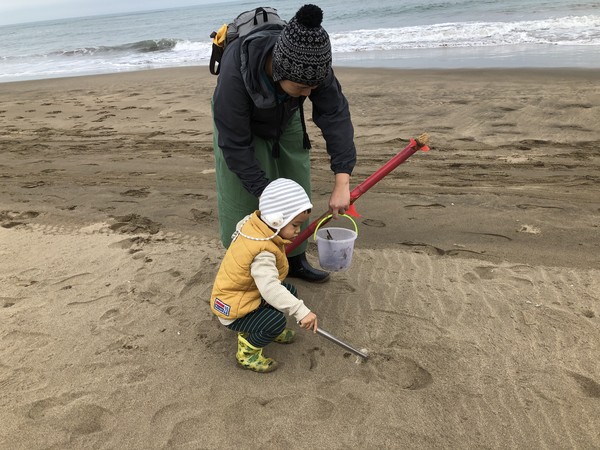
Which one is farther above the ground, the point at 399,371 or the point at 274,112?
the point at 274,112

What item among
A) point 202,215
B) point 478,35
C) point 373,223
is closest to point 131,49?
point 478,35

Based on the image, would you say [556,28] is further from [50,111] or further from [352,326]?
[352,326]

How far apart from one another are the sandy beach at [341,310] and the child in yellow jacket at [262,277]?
0.25 m

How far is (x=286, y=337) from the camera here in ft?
8.29

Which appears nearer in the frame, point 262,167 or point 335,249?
point 262,167

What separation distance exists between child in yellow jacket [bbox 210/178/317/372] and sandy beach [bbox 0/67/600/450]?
25 cm

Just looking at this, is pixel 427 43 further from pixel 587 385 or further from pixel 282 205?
pixel 282 205


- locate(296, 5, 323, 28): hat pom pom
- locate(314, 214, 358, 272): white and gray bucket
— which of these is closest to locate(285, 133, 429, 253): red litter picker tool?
locate(314, 214, 358, 272): white and gray bucket

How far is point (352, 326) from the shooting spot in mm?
2652

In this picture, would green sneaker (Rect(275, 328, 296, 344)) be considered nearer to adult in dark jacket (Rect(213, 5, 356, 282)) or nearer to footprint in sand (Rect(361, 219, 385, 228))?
adult in dark jacket (Rect(213, 5, 356, 282))

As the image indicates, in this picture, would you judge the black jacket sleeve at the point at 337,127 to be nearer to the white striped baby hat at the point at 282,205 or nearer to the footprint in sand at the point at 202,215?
the white striped baby hat at the point at 282,205

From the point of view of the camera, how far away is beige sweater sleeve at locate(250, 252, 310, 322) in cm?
202

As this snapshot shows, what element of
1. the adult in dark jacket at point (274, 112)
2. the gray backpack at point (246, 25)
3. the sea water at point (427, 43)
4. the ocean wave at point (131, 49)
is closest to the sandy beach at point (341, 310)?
the adult in dark jacket at point (274, 112)

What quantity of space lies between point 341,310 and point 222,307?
2.71 feet
